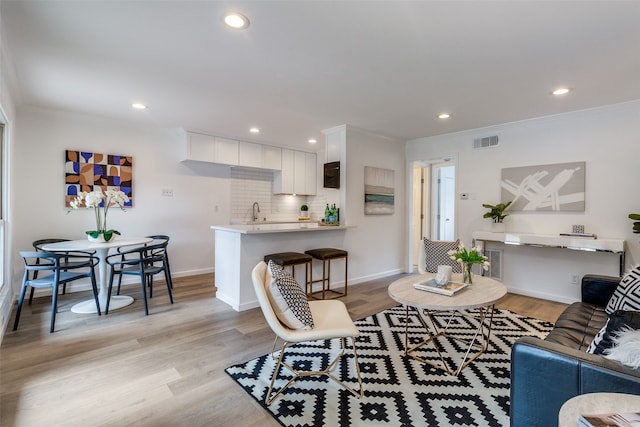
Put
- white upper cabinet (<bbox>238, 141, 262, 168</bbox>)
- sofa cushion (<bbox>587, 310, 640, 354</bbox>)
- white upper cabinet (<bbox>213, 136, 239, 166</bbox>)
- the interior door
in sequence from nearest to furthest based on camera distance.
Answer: sofa cushion (<bbox>587, 310, 640, 354</bbox>)
white upper cabinet (<bbox>213, 136, 239, 166</bbox>)
white upper cabinet (<bbox>238, 141, 262, 168</bbox>)
the interior door

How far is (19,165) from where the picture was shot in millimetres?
3834

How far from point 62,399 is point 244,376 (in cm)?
111

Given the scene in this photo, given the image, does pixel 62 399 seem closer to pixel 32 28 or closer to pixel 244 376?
pixel 244 376

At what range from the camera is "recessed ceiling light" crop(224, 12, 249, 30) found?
1.94m

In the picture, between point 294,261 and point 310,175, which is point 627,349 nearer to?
point 294,261

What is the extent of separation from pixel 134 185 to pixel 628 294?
564cm

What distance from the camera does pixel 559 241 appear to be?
364 cm

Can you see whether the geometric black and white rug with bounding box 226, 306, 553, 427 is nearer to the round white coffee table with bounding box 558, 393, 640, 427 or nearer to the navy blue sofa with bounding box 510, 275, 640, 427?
the navy blue sofa with bounding box 510, 275, 640, 427

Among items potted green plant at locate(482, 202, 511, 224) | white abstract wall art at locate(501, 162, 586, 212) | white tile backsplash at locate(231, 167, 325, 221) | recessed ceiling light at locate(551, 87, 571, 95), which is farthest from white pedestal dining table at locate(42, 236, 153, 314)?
white abstract wall art at locate(501, 162, 586, 212)

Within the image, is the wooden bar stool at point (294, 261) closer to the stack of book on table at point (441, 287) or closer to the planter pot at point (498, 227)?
the stack of book on table at point (441, 287)

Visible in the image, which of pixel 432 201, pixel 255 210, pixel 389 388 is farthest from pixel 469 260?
pixel 255 210

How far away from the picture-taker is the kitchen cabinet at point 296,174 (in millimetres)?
6188

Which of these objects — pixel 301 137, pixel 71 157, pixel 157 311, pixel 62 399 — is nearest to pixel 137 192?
pixel 71 157

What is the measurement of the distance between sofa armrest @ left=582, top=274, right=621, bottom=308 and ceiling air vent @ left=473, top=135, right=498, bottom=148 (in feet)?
8.14
